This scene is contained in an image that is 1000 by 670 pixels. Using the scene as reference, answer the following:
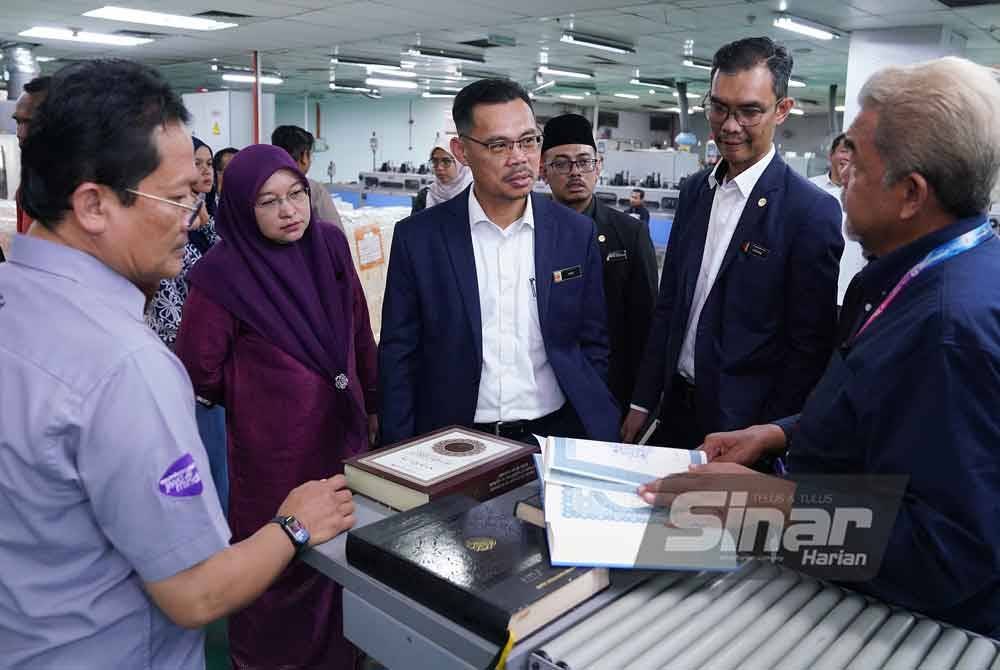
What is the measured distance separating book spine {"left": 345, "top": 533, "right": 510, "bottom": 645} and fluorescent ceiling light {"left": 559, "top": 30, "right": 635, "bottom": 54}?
9285 mm

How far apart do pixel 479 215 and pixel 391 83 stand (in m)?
15.2

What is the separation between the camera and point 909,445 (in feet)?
2.94

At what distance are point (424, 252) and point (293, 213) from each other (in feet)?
1.76

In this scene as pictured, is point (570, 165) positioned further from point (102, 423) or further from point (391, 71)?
point (391, 71)

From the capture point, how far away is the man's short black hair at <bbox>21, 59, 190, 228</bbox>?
3.14 feet

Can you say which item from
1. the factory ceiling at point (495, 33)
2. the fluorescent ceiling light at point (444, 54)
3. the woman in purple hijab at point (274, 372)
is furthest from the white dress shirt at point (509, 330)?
the fluorescent ceiling light at point (444, 54)

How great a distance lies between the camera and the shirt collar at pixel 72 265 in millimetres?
968

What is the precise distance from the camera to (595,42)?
31.6ft

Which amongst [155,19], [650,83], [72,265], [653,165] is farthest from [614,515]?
[650,83]

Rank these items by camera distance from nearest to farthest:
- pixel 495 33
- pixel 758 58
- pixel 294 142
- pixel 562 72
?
pixel 758 58 < pixel 294 142 < pixel 495 33 < pixel 562 72

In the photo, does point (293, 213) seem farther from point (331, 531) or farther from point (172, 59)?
point (172, 59)

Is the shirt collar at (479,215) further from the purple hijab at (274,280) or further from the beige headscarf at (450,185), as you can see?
the beige headscarf at (450,185)

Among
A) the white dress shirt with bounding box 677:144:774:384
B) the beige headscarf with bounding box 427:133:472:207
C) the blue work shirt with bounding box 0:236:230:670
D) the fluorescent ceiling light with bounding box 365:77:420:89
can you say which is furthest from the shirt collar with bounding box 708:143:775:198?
the fluorescent ceiling light with bounding box 365:77:420:89

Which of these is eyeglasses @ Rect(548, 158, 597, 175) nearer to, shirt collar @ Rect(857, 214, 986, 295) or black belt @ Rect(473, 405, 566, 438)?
black belt @ Rect(473, 405, 566, 438)
